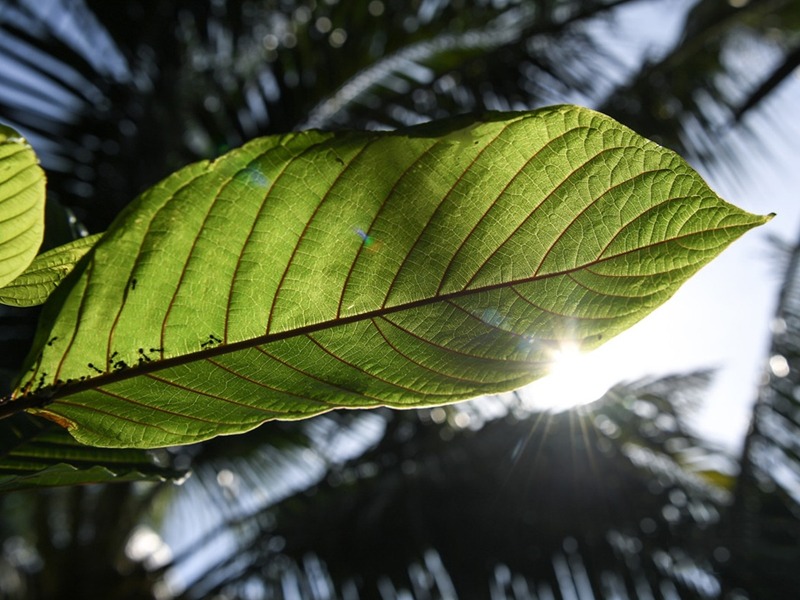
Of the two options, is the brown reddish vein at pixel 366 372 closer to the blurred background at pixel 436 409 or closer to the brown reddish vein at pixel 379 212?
the brown reddish vein at pixel 379 212

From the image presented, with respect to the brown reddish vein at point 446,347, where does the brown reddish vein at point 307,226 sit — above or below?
above

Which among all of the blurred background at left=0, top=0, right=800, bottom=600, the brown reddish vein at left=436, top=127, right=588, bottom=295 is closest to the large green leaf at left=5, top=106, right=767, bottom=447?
the brown reddish vein at left=436, top=127, right=588, bottom=295

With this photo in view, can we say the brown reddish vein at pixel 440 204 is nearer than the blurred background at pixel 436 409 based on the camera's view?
Yes

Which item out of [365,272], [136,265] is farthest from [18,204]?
[365,272]

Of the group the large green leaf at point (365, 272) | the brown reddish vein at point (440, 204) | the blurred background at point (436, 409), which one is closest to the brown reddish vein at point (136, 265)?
the large green leaf at point (365, 272)

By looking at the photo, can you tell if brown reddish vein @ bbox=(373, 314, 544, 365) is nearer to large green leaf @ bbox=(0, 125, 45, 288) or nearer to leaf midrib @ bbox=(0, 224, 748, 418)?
leaf midrib @ bbox=(0, 224, 748, 418)

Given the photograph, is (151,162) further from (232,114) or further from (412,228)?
(412,228)

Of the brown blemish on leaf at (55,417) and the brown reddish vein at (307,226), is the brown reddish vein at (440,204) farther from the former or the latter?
the brown blemish on leaf at (55,417)
